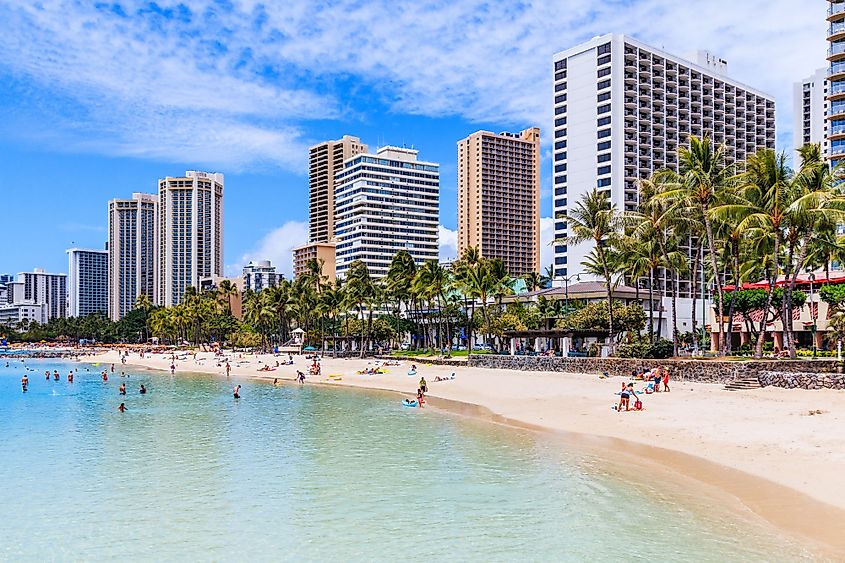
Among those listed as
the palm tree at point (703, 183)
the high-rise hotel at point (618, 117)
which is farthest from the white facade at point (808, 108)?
the palm tree at point (703, 183)

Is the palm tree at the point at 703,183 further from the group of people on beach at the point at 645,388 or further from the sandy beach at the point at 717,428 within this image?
the sandy beach at the point at 717,428

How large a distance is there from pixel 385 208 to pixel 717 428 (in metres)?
158

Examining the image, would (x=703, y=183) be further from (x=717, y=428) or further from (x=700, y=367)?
(x=717, y=428)

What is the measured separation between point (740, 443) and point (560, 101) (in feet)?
321

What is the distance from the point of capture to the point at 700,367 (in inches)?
1626

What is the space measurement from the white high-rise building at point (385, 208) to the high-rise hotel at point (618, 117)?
2728 inches

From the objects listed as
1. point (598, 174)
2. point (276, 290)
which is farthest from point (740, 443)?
point (276, 290)

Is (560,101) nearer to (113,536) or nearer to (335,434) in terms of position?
(335,434)

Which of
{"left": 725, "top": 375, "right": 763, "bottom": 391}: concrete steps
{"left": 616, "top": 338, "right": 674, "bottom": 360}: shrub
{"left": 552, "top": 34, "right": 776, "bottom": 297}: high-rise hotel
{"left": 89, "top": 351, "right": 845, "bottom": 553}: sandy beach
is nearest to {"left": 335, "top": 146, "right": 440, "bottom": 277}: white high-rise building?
{"left": 552, "top": 34, "right": 776, "bottom": 297}: high-rise hotel

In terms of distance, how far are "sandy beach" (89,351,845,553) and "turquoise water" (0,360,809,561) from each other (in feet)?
5.62

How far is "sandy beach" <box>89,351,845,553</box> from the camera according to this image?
18281mm

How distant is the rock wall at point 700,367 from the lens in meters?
37.7

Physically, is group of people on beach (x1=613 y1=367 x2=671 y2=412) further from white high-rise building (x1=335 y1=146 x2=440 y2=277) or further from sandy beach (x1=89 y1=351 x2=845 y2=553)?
white high-rise building (x1=335 y1=146 x2=440 y2=277)

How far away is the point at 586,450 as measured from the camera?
88.2 feet
